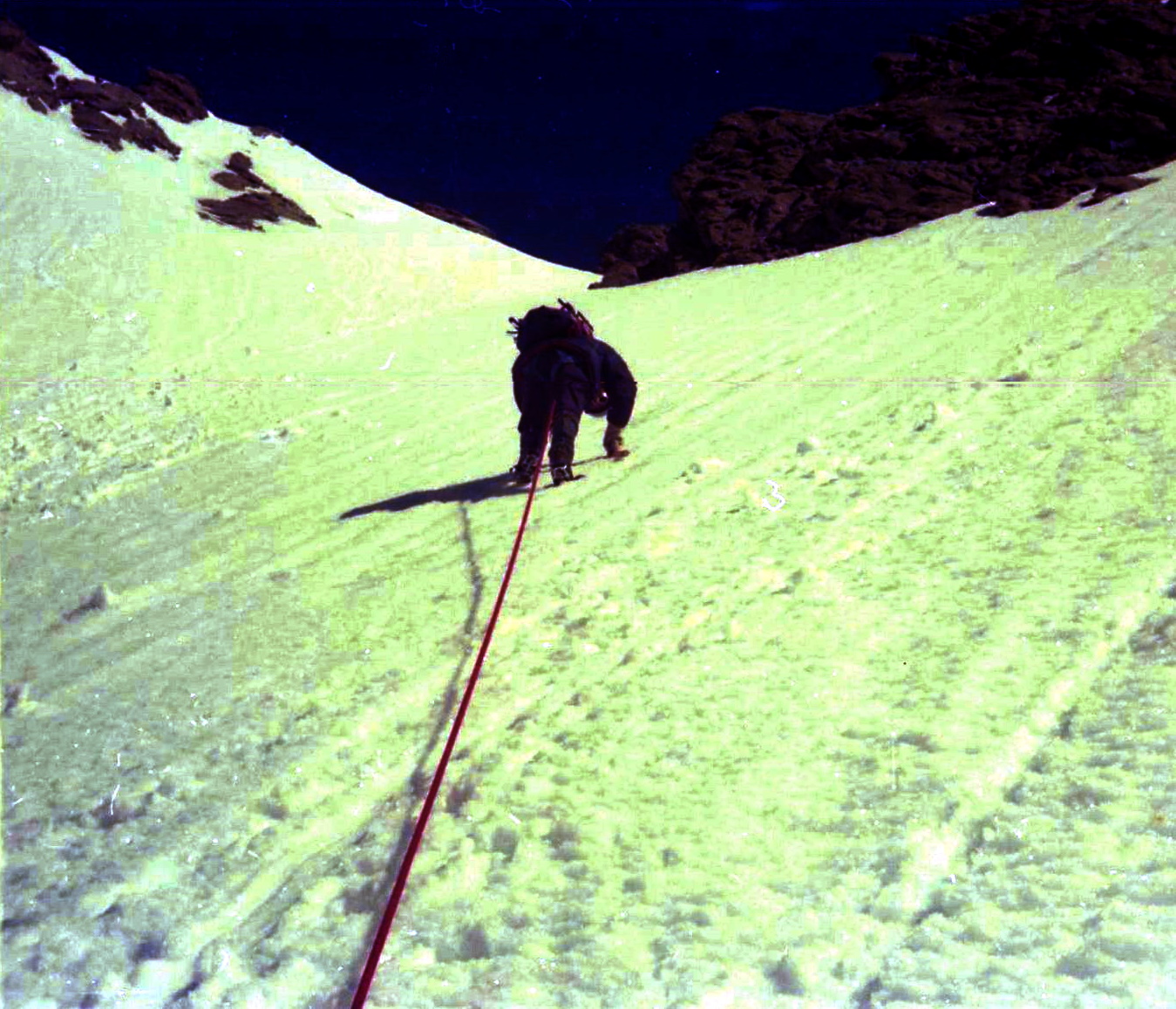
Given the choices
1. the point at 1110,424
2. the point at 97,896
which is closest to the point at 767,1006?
the point at 97,896

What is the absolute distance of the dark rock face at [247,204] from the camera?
24.0 metres

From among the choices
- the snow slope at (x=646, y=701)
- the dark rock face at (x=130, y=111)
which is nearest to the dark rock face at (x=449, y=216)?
the dark rock face at (x=130, y=111)

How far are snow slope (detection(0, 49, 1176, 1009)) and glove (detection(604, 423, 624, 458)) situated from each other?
339mm

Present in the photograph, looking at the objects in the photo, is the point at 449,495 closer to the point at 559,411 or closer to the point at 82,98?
the point at 559,411

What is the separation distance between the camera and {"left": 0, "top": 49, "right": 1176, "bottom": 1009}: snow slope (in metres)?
2.04

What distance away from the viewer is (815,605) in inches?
137

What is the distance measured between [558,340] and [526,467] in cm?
70

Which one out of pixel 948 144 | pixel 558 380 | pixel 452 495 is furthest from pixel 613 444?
pixel 948 144

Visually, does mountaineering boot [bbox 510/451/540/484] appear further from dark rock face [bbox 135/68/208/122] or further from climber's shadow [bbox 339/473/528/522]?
dark rock face [bbox 135/68/208/122]

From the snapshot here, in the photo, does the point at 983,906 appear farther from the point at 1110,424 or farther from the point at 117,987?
the point at 1110,424

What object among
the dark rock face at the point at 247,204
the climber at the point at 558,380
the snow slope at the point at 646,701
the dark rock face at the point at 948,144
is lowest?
the snow slope at the point at 646,701

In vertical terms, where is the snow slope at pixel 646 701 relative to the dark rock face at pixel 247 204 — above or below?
below

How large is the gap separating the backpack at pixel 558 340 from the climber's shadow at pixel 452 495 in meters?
0.64

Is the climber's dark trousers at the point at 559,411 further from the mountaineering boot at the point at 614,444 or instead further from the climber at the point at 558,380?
the mountaineering boot at the point at 614,444
